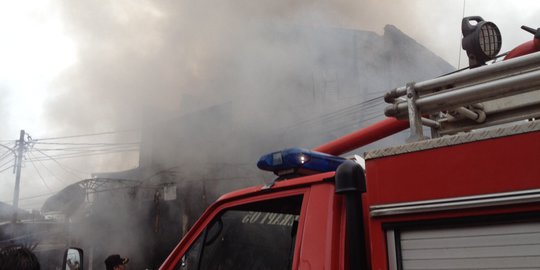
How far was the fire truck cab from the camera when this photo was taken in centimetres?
106

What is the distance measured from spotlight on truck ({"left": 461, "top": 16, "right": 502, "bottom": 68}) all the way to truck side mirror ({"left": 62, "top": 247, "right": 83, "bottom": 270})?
249cm

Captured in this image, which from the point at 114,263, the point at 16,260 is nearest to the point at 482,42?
the point at 16,260

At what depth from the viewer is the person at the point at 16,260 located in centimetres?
137

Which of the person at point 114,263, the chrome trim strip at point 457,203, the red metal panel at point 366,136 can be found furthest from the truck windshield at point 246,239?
the person at point 114,263

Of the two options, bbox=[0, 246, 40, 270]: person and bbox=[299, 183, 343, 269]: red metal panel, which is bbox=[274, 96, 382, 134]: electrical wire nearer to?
bbox=[299, 183, 343, 269]: red metal panel

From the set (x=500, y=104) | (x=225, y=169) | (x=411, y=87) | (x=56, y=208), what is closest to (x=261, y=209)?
(x=411, y=87)

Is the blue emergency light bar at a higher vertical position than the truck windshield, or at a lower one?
higher

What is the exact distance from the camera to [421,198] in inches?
46.5

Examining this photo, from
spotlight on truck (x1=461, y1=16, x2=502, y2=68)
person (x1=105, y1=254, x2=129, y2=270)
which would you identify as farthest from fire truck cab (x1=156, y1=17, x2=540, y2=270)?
person (x1=105, y1=254, x2=129, y2=270)

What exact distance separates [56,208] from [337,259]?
635 inches

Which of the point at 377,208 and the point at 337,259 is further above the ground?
the point at 377,208

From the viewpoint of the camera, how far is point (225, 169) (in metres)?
12.1

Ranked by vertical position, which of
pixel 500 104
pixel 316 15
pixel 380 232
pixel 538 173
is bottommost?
pixel 380 232

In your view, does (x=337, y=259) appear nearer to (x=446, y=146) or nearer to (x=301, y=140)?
(x=446, y=146)
